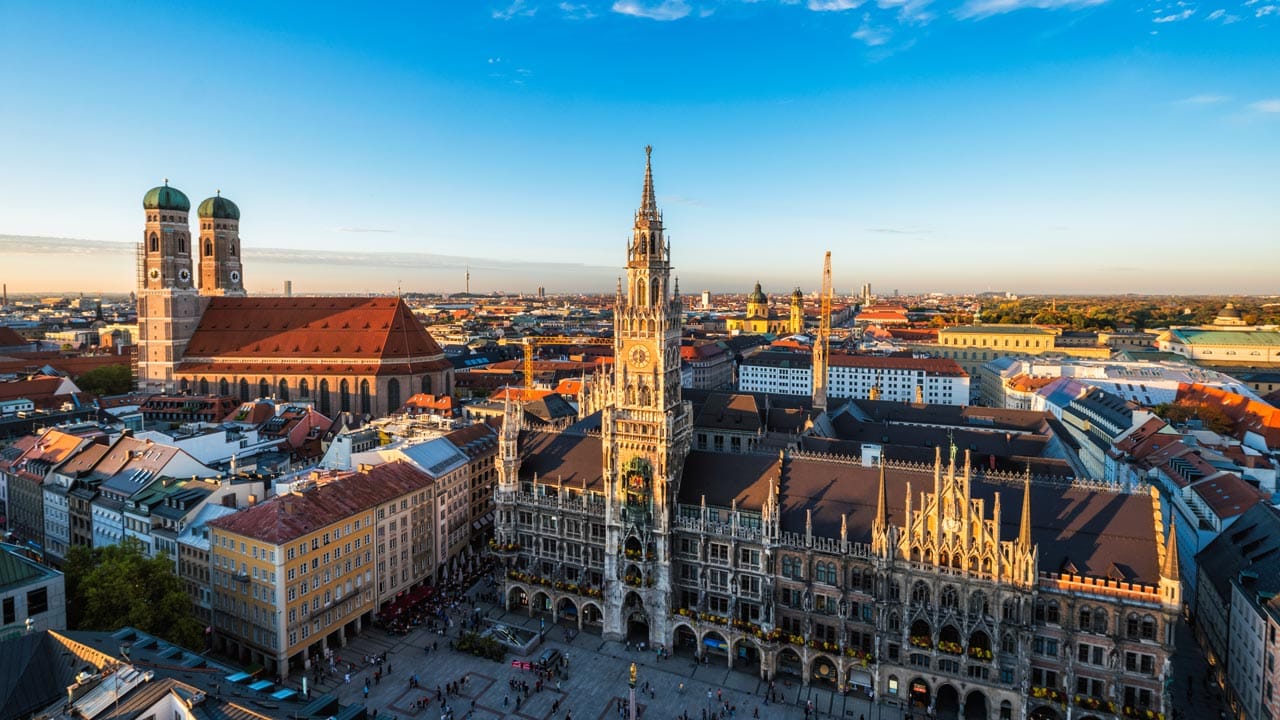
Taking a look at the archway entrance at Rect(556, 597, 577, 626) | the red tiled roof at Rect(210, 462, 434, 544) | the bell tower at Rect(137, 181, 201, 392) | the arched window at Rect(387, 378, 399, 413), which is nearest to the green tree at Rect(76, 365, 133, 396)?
the bell tower at Rect(137, 181, 201, 392)

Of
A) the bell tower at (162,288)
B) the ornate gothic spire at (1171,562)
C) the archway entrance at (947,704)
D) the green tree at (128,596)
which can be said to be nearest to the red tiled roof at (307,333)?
the bell tower at (162,288)

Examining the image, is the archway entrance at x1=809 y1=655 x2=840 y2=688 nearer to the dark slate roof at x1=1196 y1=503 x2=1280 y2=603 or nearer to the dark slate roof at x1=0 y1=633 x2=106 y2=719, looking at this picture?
the dark slate roof at x1=1196 y1=503 x2=1280 y2=603

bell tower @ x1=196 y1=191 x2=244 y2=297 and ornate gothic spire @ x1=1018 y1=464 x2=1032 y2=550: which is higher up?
bell tower @ x1=196 y1=191 x2=244 y2=297

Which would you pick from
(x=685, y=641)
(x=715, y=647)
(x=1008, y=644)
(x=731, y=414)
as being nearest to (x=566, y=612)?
(x=685, y=641)

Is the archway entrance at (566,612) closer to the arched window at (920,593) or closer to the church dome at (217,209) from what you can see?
the arched window at (920,593)

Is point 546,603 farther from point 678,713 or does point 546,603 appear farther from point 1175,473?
point 1175,473

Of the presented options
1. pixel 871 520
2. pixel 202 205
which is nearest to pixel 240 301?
pixel 202 205
